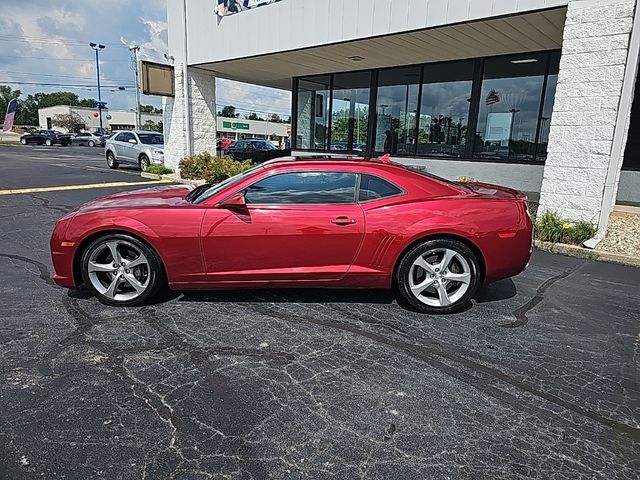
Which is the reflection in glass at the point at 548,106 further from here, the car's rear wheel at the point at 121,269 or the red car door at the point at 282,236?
the car's rear wheel at the point at 121,269

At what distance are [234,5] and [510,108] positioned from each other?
8053mm

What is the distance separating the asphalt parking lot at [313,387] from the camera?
7.39 ft

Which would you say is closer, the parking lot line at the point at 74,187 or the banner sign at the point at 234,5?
the parking lot line at the point at 74,187

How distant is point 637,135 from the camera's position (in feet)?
34.5

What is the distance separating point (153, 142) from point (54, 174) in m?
3.65

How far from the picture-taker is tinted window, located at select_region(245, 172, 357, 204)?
13.4 feet

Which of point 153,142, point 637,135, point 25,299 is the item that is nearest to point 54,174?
point 153,142

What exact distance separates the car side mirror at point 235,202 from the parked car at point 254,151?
1465 centimetres

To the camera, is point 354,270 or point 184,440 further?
point 354,270

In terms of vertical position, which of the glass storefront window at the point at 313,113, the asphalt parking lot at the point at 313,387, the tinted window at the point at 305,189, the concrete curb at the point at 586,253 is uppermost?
the glass storefront window at the point at 313,113

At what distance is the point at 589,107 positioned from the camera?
6906 mm

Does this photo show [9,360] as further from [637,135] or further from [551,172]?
[637,135]

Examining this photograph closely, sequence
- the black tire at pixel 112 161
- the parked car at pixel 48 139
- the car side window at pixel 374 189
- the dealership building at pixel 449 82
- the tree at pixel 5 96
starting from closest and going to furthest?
the car side window at pixel 374 189 → the dealership building at pixel 449 82 → the black tire at pixel 112 161 → the parked car at pixel 48 139 → the tree at pixel 5 96

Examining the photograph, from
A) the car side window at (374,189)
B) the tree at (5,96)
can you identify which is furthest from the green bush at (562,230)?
the tree at (5,96)
